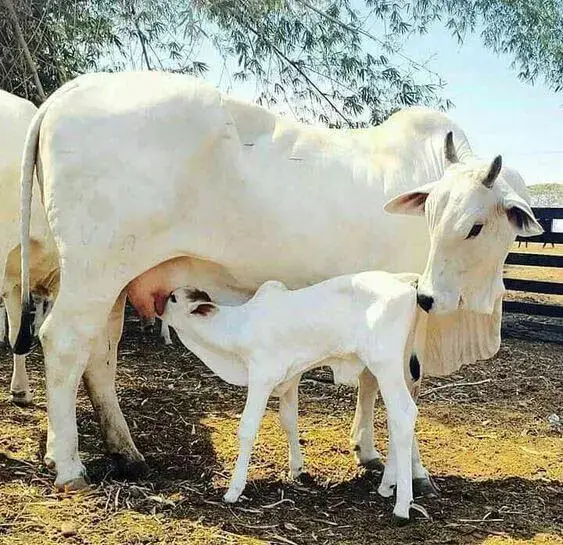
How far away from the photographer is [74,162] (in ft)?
12.0

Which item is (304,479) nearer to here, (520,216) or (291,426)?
(291,426)

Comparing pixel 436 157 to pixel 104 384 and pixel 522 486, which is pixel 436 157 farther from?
pixel 104 384

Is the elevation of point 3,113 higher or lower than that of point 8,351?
higher

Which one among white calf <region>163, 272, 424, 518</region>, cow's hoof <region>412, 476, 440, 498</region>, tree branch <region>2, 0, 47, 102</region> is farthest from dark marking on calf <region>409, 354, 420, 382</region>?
tree branch <region>2, 0, 47, 102</region>

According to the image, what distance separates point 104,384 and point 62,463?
55 centimetres

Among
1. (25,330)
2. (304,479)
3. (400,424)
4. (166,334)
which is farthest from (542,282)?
(25,330)

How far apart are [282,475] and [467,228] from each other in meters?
1.55

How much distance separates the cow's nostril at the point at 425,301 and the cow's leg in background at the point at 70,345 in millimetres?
1418

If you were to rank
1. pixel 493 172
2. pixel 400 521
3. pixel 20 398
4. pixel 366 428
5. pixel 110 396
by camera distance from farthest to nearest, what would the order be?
pixel 20 398 < pixel 366 428 < pixel 110 396 < pixel 493 172 < pixel 400 521

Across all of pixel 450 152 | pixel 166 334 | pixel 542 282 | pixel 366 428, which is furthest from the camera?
pixel 542 282

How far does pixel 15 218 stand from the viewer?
15.6ft

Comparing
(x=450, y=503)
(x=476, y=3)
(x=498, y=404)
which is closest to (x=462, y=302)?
(x=450, y=503)

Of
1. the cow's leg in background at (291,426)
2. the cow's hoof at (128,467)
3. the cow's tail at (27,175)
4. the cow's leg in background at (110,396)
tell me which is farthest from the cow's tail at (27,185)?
the cow's leg in background at (291,426)

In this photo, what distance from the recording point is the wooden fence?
29.1ft
